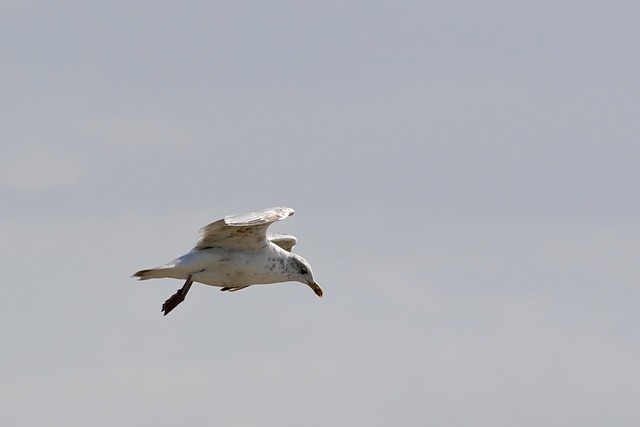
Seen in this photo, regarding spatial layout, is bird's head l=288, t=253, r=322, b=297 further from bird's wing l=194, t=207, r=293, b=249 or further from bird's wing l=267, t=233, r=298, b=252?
bird's wing l=267, t=233, r=298, b=252

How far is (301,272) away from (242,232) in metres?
3.01

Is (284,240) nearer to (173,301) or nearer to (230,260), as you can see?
(230,260)

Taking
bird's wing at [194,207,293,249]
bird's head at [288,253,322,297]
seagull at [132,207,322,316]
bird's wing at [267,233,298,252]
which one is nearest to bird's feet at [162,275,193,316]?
seagull at [132,207,322,316]

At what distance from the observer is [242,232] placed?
156 ft

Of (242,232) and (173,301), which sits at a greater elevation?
(242,232)

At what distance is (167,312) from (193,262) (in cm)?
134

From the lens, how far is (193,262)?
47.3 m

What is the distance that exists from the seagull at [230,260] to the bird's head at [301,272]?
16.8 inches

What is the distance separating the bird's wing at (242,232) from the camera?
4641 centimetres

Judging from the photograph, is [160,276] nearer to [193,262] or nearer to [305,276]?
[193,262]

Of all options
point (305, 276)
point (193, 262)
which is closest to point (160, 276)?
point (193, 262)

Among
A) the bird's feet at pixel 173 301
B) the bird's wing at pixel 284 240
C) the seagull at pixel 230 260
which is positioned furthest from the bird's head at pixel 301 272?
the bird's feet at pixel 173 301

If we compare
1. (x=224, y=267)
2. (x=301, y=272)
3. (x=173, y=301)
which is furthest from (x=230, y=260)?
(x=301, y=272)

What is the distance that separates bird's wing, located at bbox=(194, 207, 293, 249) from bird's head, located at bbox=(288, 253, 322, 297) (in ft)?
4.71
